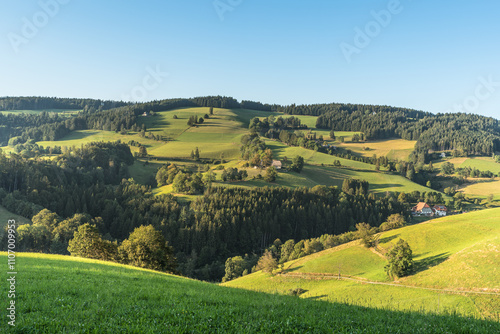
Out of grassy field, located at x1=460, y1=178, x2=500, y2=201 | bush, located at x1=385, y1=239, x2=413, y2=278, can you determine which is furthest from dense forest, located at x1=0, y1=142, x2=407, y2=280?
bush, located at x1=385, y1=239, x2=413, y2=278

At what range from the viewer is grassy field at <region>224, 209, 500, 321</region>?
141 feet

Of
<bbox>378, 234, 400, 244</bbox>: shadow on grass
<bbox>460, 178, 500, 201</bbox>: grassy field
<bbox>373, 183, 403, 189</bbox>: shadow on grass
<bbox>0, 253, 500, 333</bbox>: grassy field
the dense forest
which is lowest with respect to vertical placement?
the dense forest

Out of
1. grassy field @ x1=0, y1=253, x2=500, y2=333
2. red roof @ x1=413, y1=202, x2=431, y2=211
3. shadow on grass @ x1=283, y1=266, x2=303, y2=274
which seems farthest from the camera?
red roof @ x1=413, y1=202, x2=431, y2=211

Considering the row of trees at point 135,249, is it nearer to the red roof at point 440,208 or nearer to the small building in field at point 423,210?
the small building in field at point 423,210

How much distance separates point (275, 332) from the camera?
955 cm

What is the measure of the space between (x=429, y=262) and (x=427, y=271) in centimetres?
469

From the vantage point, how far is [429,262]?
6038cm

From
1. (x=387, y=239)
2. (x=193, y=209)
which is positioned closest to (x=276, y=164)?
(x=193, y=209)

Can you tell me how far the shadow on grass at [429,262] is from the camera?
58.6 metres

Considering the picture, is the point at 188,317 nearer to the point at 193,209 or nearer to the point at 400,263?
the point at 400,263

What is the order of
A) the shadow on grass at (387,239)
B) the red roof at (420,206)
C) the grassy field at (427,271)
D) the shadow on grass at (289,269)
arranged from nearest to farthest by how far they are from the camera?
the grassy field at (427,271) < the shadow on grass at (289,269) < the shadow on grass at (387,239) < the red roof at (420,206)

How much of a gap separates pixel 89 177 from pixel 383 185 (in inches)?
6785

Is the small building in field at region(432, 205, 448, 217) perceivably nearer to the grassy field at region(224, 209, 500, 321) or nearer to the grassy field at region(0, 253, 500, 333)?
the grassy field at region(224, 209, 500, 321)

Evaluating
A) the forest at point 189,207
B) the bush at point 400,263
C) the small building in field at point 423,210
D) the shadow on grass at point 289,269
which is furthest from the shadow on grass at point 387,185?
the bush at point 400,263
